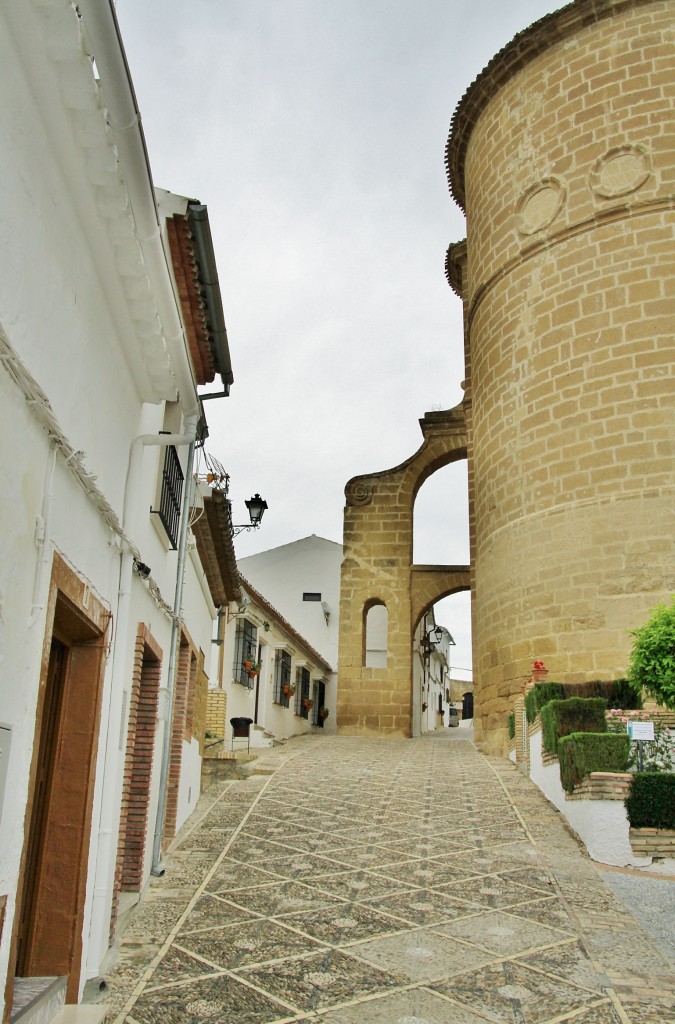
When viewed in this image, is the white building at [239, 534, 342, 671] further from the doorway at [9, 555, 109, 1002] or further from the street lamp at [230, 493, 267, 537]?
the doorway at [9, 555, 109, 1002]

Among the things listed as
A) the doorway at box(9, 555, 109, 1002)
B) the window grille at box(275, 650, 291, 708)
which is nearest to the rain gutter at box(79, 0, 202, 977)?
the doorway at box(9, 555, 109, 1002)

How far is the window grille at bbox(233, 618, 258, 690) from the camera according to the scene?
16.0 metres

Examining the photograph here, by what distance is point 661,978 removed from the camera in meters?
4.65

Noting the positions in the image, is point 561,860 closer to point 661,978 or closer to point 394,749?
point 661,978

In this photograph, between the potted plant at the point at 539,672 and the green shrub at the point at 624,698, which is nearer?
the green shrub at the point at 624,698

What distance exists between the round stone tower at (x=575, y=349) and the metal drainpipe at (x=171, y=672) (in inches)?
292

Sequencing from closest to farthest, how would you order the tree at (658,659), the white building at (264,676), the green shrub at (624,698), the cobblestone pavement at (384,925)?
the cobblestone pavement at (384,925), the tree at (658,659), the green shrub at (624,698), the white building at (264,676)

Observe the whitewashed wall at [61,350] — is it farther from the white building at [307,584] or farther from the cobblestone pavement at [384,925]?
the white building at [307,584]

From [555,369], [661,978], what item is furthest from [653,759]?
[555,369]

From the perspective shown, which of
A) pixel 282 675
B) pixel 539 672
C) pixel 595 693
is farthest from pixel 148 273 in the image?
pixel 282 675

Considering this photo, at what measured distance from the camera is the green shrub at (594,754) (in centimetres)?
799

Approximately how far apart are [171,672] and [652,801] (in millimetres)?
3810

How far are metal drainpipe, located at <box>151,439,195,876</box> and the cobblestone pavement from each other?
27cm

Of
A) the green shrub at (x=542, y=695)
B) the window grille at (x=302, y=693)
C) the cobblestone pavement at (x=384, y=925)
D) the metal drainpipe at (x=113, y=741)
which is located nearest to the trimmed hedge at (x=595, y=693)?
the green shrub at (x=542, y=695)
